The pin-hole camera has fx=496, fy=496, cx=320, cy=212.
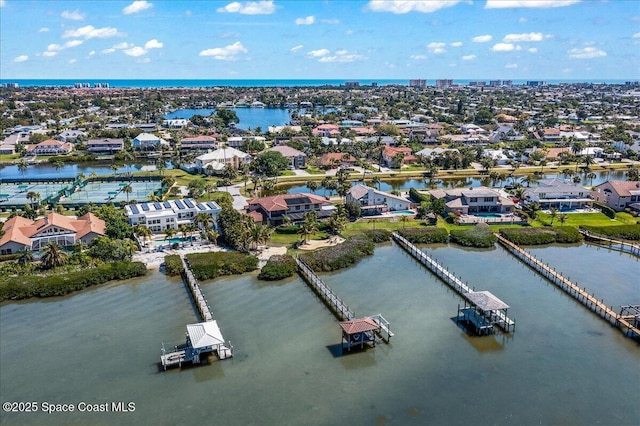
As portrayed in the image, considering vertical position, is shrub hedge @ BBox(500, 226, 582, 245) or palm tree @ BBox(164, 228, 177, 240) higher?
palm tree @ BBox(164, 228, 177, 240)

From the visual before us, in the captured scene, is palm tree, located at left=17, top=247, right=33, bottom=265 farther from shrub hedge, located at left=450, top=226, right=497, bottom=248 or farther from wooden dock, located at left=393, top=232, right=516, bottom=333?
shrub hedge, located at left=450, top=226, right=497, bottom=248

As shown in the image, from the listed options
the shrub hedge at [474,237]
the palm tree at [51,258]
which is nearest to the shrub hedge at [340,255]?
the shrub hedge at [474,237]

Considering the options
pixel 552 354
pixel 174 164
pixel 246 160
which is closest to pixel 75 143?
pixel 174 164

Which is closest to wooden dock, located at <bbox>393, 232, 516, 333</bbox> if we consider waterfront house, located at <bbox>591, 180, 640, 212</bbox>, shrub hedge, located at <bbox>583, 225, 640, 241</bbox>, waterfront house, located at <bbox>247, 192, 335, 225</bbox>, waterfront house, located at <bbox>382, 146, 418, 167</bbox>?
waterfront house, located at <bbox>247, 192, 335, 225</bbox>

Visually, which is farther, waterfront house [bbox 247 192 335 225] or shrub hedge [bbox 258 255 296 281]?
waterfront house [bbox 247 192 335 225]

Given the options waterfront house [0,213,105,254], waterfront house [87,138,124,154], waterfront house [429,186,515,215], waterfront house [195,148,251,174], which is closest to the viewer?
waterfront house [0,213,105,254]

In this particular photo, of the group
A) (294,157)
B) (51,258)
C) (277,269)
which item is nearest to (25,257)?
(51,258)

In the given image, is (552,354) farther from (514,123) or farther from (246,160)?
(514,123)

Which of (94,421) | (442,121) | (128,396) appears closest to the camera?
(94,421)
